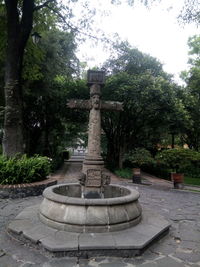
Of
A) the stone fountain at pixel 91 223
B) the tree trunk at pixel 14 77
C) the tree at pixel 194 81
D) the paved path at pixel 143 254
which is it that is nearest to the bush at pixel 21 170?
the tree trunk at pixel 14 77

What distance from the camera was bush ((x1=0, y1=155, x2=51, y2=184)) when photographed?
7430mm

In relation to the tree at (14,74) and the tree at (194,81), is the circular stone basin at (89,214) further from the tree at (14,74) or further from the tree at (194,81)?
the tree at (194,81)

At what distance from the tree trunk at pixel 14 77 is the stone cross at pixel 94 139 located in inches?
170

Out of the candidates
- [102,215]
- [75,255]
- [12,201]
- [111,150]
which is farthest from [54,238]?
[111,150]

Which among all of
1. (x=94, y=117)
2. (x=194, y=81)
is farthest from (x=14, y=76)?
(x=194, y=81)

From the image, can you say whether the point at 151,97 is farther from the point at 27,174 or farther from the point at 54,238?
the point at 54,238

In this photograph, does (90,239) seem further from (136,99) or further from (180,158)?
(136,99)

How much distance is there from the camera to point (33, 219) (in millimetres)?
4637

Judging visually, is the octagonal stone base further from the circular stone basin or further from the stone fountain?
the circular stone basin

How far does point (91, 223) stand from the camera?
13.0ft

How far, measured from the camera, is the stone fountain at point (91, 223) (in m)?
3.48

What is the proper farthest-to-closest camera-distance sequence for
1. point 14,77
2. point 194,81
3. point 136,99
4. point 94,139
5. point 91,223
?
point 194,81
point 136,99
point 14,77
point 94,139
point 91,223

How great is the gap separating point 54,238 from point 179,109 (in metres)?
11.0

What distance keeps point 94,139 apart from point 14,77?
5439 millimetres
